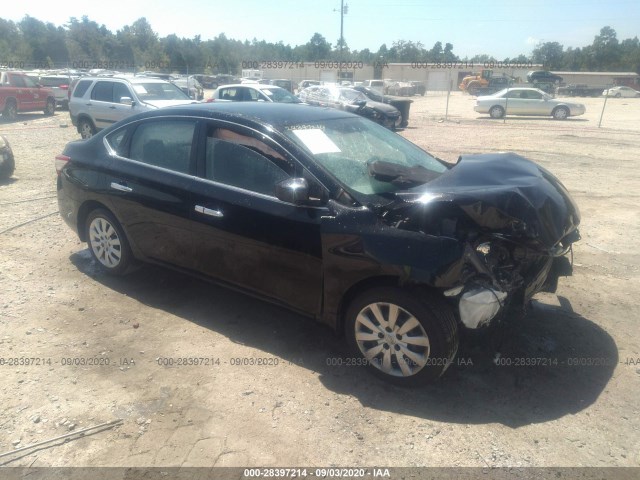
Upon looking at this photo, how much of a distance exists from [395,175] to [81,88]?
1223 centimetres

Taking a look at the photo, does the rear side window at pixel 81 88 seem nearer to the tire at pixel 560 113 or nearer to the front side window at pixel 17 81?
the front side window at pixel 17 81

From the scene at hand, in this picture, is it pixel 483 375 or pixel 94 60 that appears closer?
pixel 483 375

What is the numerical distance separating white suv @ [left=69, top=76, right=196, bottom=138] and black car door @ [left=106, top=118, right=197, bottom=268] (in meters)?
7.96

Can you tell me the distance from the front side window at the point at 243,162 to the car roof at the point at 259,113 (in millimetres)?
154

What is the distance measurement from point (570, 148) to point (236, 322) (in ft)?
42.2

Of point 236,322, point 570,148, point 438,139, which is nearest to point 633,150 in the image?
point 570,148

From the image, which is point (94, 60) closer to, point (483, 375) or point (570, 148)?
point (570, 148)

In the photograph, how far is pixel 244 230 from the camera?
375 cm

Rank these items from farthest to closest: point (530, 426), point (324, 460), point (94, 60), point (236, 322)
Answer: point (94, 60)
point (236, 322)
point (530, 426)
point (324, 460)

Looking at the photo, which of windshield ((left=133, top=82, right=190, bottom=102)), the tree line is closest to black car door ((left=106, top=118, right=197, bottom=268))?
windshield ((left=133, top=82, right=190, bottom=102))

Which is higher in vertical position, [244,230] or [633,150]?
[244,230]

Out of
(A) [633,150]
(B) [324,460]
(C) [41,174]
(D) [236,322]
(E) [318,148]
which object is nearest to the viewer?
(B) [324,460]

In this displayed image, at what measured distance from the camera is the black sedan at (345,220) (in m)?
3.15

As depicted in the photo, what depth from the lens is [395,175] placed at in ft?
12.3
